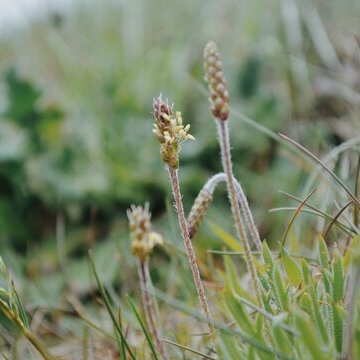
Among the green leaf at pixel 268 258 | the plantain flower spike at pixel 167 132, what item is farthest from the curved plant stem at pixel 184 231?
the green leaf at pixel 268 258

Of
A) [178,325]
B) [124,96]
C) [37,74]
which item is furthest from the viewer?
[37,74]

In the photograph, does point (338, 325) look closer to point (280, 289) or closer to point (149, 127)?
point (280, 289)

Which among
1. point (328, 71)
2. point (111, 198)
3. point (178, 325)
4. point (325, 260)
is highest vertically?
point (325, 260)

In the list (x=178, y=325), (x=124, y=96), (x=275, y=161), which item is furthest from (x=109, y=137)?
(x=178, y=325)

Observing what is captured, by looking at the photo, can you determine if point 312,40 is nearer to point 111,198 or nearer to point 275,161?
point 275,161

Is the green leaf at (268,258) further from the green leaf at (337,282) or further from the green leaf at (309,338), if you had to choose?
the green leaf at (309,338)

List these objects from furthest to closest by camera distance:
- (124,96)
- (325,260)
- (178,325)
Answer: (124,96) → (178,325) → (325,260)
